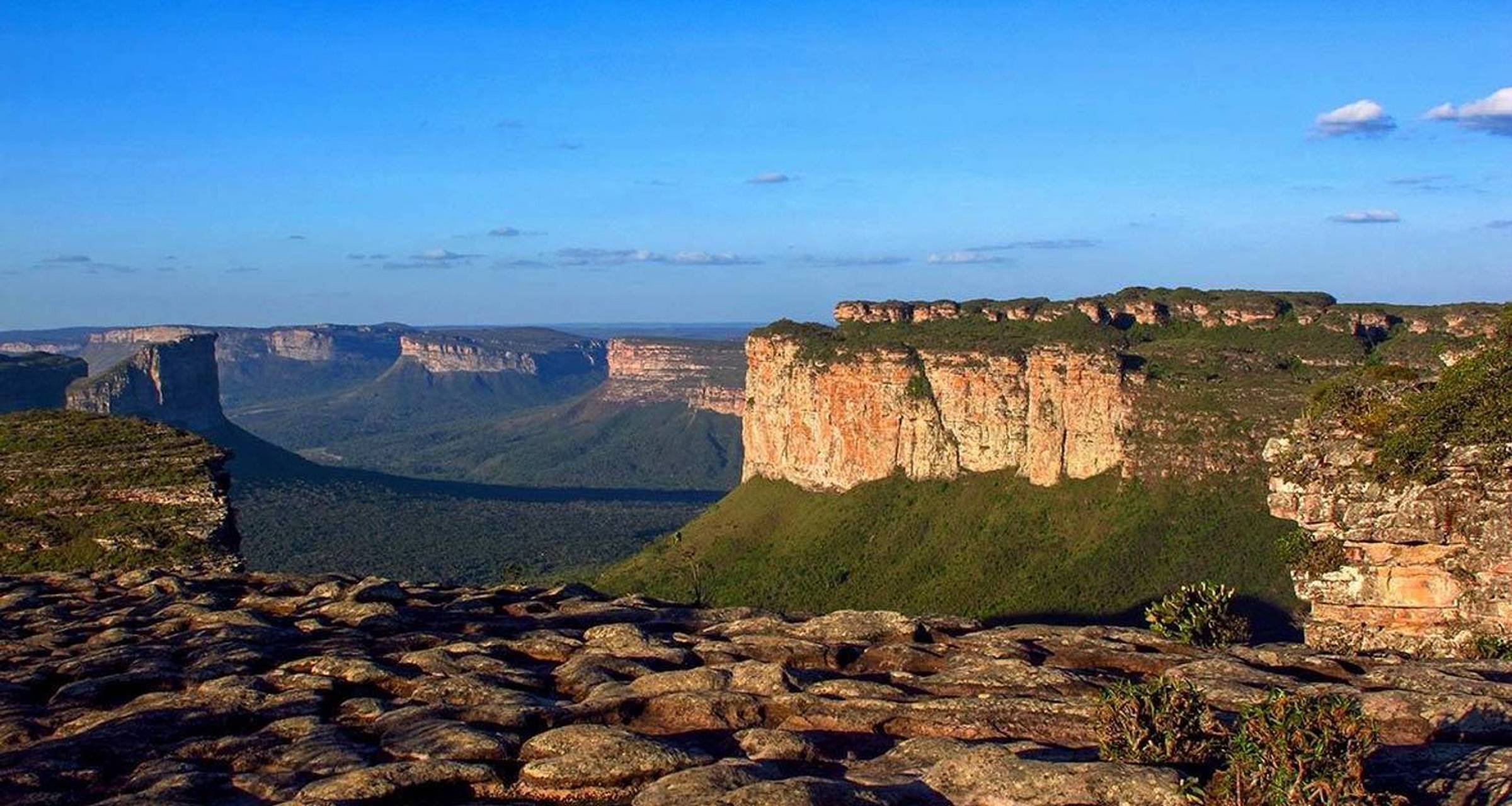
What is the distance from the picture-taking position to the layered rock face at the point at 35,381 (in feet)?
502

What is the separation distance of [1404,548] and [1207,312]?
74.4 meters

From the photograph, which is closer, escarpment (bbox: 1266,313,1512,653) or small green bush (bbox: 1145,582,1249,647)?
escarpment (bbox: 1266,313,1512,653)

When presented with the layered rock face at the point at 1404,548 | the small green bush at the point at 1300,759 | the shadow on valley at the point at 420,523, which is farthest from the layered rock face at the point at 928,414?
the small green bush at the point at 1300,759

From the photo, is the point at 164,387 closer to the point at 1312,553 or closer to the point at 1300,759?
the point at 1312,553

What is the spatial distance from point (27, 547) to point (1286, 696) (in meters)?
42.3

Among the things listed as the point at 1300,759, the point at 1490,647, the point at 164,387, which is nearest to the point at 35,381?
the point at 164,387

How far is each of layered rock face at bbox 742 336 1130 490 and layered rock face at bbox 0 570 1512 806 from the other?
58467mm

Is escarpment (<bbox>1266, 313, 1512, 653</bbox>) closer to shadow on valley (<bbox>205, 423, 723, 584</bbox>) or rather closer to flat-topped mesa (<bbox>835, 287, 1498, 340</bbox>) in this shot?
flat-topped mesa (<bbox>835, 287, 1498, 340</bbox>)

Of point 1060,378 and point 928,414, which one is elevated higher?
point 1060,378

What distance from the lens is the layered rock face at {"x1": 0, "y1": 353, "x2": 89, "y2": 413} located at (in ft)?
502

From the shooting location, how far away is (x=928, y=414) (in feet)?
309

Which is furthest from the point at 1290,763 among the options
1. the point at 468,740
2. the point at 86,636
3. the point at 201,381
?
the point at 201,381

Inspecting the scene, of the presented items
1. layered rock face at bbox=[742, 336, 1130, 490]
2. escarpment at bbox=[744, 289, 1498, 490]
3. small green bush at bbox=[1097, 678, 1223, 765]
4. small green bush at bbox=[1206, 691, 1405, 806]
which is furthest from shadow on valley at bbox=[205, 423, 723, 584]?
small green bush at bbox=[1206, 691, 1405, 806]

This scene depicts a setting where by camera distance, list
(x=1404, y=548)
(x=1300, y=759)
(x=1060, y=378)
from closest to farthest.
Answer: (x=1300, y=759) < (x=1404, y=548) < (x=1060, y=378)
